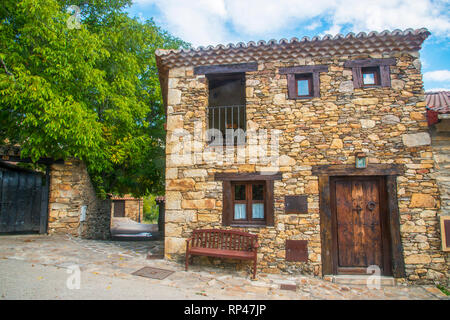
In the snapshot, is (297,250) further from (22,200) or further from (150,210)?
(150,210)

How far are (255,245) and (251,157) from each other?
1745mm

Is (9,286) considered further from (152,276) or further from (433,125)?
(433,125)

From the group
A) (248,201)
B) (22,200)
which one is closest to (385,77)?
(248,201)

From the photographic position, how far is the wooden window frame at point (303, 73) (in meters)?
5.67

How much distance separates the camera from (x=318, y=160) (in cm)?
547

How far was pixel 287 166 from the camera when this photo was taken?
18.1ft

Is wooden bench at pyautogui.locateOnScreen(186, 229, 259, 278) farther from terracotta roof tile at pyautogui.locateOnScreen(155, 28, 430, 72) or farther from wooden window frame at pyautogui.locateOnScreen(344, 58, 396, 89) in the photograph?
wooden window frame at pyautogui.locateOnScreen(344, 58, 396, 89)

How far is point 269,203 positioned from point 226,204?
2.85 feet

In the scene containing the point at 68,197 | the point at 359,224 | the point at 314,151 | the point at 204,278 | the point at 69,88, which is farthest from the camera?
the point at 68,197

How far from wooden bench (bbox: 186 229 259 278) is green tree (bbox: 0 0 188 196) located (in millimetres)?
3784

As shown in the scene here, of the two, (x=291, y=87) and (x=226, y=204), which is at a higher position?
(x=291, y=87)
